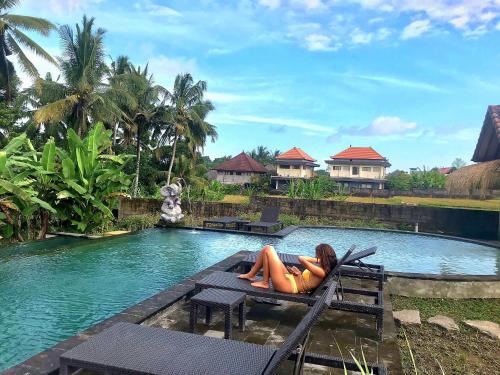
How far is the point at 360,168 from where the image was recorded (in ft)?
193

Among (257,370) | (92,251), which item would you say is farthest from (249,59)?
(257,370)

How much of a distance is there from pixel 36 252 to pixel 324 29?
35.1 feet

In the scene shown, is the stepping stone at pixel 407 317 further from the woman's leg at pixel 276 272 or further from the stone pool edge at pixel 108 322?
the stone pool edge at pixel 108 322

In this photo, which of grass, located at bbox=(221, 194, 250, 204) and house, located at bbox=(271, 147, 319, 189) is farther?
house, located at bbox=(271, 147, 319, 189)

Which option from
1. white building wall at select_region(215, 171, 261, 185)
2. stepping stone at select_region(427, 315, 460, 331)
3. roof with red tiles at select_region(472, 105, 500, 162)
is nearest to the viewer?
stepping stone at select_region(427, 315, 460, 331)

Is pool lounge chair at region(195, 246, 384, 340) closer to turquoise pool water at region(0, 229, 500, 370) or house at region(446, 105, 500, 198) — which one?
turquoise pool water at region(0, 229, 500, 370)

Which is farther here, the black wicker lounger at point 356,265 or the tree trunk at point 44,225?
the tree trunk at point 44,225

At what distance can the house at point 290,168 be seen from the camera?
56.2m

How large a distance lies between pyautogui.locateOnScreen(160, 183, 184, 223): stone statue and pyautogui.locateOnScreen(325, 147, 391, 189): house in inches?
1735

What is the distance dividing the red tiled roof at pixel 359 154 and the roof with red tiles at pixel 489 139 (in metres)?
46.9

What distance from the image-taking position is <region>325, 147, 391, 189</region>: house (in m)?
57.8

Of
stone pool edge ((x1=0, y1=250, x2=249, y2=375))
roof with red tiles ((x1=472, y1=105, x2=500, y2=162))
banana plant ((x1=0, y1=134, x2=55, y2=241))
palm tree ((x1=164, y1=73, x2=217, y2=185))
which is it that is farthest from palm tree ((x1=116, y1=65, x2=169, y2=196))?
stone pool edge ((x1=0, y1=250, x2=249, y2=375))

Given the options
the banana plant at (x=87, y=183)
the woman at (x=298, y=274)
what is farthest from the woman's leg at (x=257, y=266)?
the banana plant at (x=87, y=183)

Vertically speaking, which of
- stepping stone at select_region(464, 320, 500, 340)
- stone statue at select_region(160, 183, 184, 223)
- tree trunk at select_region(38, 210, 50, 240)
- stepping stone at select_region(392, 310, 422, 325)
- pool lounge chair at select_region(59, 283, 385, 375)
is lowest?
stepping stone at select_region(464, 320, 500, 340)
